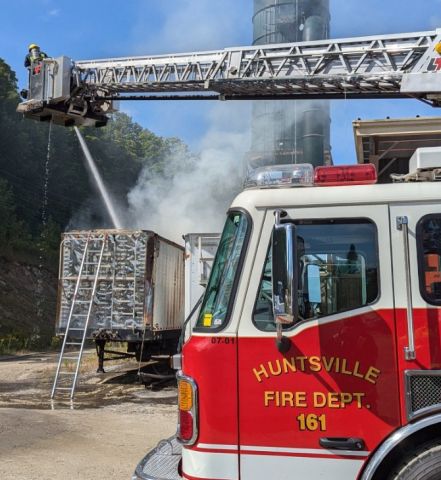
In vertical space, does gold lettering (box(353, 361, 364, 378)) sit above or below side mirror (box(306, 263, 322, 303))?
below

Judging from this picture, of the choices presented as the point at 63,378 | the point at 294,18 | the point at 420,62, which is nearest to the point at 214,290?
the point at 420,62

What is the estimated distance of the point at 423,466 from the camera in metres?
2.79

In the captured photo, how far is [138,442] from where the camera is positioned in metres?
6.52

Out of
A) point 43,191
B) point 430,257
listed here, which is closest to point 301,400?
point 430,257

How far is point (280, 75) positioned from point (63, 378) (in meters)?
8.36

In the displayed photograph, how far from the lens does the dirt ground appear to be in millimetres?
5480

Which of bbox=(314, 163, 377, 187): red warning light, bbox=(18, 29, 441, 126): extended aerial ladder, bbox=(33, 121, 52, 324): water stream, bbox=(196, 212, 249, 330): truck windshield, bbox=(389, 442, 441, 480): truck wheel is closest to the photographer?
bbox=(389, 442, 441, 480): truck wheel

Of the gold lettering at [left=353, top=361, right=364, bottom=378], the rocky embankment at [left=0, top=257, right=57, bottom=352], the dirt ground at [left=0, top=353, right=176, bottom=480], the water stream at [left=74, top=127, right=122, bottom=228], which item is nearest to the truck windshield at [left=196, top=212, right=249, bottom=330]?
the gold lettering at [left=353, top=361, right=364, bottom=378]

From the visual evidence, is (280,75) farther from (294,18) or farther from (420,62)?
(294,18)

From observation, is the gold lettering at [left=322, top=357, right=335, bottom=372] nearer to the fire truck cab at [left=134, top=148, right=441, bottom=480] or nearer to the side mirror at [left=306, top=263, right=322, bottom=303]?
the fire truck cab at [left=134, top=148, right=441, bottom=480]

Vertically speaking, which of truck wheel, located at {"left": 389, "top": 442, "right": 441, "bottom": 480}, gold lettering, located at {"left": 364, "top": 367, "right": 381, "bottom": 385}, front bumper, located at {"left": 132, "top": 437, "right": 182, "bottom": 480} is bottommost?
front bumper, located at {"left": 132, "top": 437, "right": 182, "bottom": 480}

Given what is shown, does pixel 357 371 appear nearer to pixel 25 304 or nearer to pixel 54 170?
pixel 25 304

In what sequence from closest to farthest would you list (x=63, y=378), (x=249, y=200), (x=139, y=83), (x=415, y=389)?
(x=415, y=389) → (x=249, y=200) → (x=139, y=83) → (x=63, y=378)

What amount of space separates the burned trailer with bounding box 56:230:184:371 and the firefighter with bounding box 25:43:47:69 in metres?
3.43
